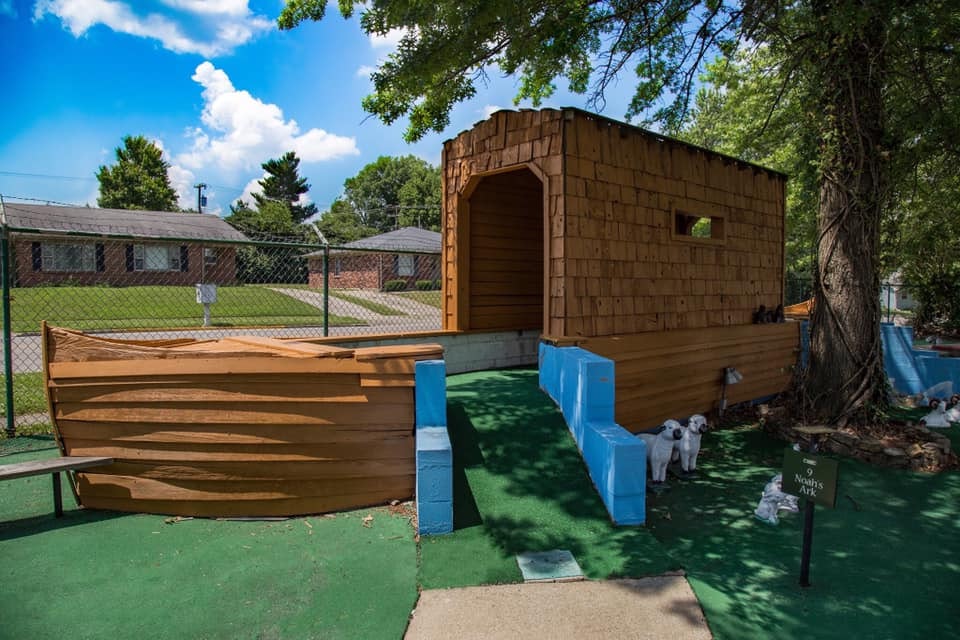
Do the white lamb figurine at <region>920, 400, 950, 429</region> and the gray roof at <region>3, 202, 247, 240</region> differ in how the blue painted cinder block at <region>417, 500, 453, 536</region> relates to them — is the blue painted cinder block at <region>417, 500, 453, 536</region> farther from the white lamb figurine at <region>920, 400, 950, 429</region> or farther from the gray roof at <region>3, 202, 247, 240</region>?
the gray roof at <region>3, 202, 247, 240</region>

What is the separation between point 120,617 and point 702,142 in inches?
1113

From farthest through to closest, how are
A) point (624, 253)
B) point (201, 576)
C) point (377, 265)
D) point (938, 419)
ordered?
1. point (377, 265)
2. point (938, 419)
3. point (624, 253)
4. point (201, 576)

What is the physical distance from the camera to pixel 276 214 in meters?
41.6

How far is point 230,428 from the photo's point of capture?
13.1 feet

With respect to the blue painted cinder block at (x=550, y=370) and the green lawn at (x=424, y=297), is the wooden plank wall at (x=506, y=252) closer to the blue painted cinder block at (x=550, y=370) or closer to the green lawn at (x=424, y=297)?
the blue painted cinder block at (x=550, y=370)

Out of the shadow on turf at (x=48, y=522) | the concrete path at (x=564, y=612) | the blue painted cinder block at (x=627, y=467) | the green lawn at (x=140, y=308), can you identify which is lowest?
the concrete path at (x=564, y=612)

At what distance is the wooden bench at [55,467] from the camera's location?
3719mm

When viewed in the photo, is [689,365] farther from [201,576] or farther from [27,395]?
[27,395]

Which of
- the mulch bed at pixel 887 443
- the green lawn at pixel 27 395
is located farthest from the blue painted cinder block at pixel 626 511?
the green lawn at pixel 27 395

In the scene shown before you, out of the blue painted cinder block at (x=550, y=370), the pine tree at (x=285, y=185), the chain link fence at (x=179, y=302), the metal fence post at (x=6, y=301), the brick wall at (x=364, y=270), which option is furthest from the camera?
the pine tree at (x=285, y=185)

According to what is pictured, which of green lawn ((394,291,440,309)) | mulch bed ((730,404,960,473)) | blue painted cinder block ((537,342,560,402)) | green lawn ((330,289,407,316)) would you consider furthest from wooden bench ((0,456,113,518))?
green lawn ((394,291,440,309))

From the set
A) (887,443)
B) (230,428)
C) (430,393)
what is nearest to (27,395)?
(230,428)

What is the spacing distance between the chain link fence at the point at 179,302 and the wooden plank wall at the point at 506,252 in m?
0.81

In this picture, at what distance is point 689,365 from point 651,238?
1.75m
